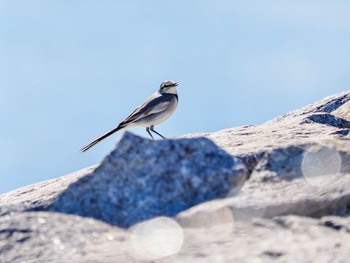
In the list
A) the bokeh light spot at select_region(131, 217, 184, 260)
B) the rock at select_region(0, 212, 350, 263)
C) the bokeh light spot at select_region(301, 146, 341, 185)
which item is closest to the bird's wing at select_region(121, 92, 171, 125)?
the bokeh light spot at select_region(301, 146, 341, 185)

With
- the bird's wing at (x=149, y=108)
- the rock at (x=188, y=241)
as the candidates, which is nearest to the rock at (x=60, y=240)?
the rock at (x=188, y=241)

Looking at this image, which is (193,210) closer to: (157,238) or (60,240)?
(157,238)

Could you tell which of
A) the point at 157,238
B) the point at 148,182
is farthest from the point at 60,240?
the point at 148,182

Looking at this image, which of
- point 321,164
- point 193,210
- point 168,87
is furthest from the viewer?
point 168,87

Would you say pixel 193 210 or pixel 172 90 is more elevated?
pixel 172 90

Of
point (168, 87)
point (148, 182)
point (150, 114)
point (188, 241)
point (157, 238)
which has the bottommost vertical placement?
point (188, 241)

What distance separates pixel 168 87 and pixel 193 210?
1123 cm

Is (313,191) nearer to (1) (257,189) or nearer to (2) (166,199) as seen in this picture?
(1) (257,189)

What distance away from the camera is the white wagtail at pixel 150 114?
16.4 metres

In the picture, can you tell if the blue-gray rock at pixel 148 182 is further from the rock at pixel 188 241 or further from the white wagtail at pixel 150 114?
the white wagtail at pixel 150 114

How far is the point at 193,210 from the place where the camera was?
6879mm

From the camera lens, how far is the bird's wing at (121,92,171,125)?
16391 mm

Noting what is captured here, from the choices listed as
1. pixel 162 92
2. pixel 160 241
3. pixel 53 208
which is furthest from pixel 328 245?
pixel 162 92

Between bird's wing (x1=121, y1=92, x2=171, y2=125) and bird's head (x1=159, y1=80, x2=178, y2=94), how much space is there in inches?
26.2
